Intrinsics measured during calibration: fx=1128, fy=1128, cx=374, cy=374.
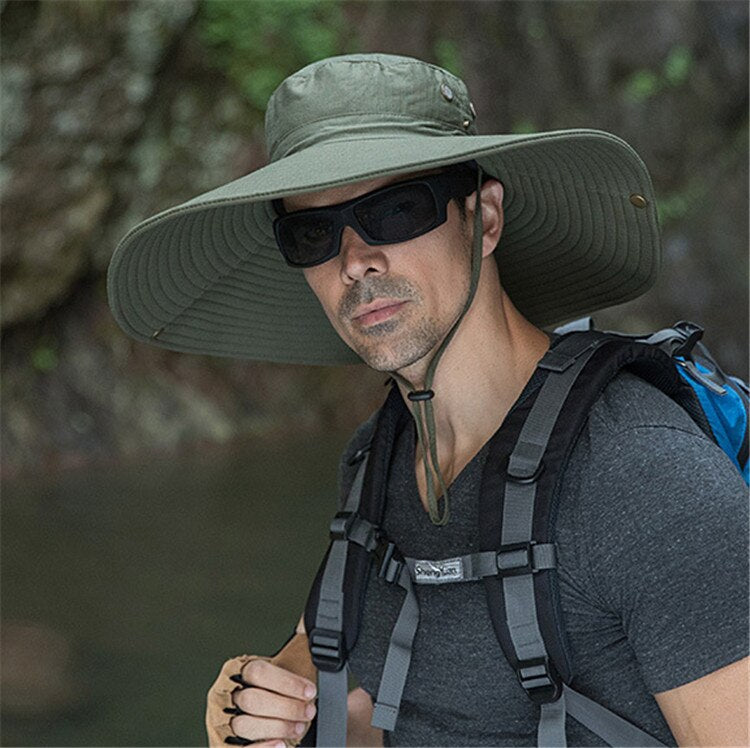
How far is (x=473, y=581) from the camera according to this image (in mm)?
1396

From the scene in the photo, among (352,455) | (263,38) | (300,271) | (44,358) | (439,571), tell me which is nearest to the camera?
(439,571)

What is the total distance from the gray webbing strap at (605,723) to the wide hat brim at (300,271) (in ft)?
2.12

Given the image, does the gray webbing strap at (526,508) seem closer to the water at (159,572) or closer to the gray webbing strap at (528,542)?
the gray webbing strap at (528,542)

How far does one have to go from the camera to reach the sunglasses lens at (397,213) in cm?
148

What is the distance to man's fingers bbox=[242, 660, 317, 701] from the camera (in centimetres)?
151

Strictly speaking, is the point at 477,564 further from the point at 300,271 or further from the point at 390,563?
the point at 300,271

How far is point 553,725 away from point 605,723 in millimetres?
65

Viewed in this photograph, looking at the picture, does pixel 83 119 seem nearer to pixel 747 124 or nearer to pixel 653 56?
pixel 653 56

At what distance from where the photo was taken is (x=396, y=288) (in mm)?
1518

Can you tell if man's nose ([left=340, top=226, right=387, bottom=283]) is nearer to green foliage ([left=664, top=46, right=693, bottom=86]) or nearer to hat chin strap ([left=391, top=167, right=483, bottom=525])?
hat chin strap ([left=391, top=167, right=483, bottom=525])

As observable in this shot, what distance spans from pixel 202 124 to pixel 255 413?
5.85 ft

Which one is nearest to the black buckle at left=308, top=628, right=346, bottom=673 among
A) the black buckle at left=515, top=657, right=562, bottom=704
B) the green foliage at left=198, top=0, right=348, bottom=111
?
the black buckle at left=515, top=657, right=562, bottom=704

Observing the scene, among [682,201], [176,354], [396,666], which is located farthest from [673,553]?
[682,201]

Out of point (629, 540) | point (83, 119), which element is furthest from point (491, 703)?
point (83, 119)
